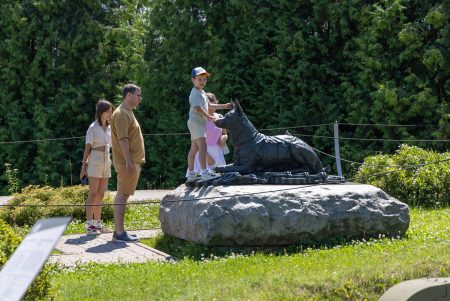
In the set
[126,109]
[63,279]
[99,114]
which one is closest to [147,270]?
[63,279]

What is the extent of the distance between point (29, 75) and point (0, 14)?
6.06 feet

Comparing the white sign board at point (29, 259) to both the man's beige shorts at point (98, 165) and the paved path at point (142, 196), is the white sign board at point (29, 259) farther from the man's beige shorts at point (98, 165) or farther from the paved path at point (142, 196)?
the paved path at point (142, 196)

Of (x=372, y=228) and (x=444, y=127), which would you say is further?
(x=444, y=127)

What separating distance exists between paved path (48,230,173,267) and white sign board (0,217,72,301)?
5338 millimetres

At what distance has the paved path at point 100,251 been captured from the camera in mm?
9070

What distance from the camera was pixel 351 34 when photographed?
1836 centimetres

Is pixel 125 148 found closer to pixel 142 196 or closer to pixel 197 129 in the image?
pixel 197 129

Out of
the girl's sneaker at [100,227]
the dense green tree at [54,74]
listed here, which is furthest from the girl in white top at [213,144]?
the dense green tree at [54,74]

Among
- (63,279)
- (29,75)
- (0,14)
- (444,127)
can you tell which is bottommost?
(63,279)

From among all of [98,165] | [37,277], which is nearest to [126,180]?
[98,165]

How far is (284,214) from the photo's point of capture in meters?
9.28

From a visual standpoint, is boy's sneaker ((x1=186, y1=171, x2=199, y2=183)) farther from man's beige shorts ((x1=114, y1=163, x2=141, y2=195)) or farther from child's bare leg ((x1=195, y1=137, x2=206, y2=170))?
man's beige shorts ((x1=114, y1=163, x2=141, y2=195))

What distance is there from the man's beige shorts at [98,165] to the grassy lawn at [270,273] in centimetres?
194

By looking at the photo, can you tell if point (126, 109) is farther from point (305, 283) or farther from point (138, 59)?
point (138, 59)
